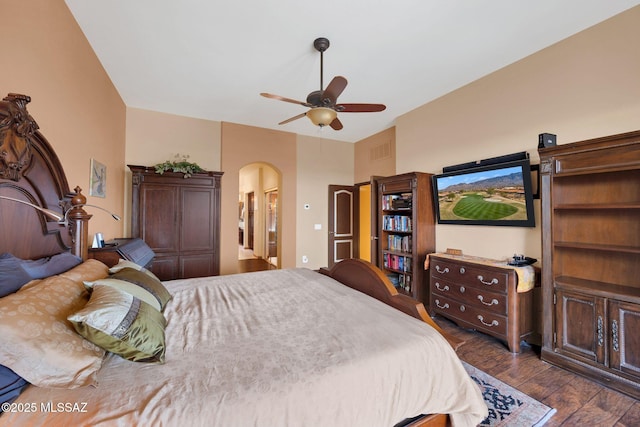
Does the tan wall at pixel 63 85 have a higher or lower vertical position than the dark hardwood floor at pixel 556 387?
higher

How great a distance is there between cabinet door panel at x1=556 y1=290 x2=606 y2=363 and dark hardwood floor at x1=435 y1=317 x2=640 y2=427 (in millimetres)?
215

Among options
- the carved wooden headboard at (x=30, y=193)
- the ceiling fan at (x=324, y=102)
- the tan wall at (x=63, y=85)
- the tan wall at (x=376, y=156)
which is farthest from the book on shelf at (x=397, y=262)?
the tan wall at (x=63, y=85)

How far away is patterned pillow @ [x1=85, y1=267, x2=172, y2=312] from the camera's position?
1.29 meters

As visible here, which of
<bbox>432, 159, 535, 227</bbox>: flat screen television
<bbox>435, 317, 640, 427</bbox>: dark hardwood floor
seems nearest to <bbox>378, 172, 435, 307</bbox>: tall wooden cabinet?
<bbox>432, 159, 535, 227</bbox>: flat screen television

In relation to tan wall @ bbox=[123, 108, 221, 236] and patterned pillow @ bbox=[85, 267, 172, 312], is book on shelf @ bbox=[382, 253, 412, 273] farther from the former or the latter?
tan wall @ bbox=[123, 108, 221, 236]

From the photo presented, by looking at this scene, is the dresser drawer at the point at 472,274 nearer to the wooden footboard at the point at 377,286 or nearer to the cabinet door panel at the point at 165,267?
the wooden footboard at the point at 377,286

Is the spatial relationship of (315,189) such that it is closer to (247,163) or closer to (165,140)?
(247,163)

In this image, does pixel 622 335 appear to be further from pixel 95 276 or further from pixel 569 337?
pixel 95 276

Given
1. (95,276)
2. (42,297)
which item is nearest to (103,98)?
(95,276)

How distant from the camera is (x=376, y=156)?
5.16m

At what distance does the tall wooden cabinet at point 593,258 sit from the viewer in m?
1.90

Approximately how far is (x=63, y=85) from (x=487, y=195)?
4.24 m

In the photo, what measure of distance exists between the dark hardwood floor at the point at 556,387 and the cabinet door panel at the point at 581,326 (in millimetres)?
215

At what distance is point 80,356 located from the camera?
93 centimetres
